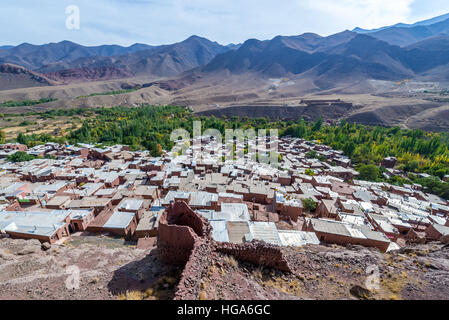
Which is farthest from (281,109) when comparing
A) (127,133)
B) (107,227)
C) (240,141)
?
(107,227)

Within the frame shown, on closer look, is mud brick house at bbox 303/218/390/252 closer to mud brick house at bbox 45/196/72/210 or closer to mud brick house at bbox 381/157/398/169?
mud brick house at bbox 45/196/72/210

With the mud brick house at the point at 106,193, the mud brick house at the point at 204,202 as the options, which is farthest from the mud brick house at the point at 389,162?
the mud brick house at the point at 106,193

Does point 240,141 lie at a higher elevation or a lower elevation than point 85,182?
higher

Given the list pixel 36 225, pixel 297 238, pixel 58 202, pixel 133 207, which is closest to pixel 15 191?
pixel 58 202

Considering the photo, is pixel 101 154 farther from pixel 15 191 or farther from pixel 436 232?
A: pixel 436 232
